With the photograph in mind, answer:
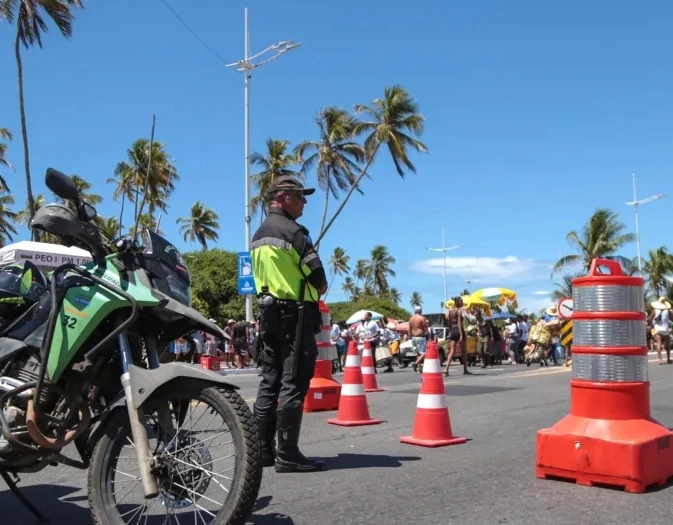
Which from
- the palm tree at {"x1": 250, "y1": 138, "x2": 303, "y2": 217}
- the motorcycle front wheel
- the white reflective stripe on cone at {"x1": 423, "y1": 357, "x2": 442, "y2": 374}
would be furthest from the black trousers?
the palm tree at {"x1": 250, "y1": 138, "x2": 303, "y2": 217}

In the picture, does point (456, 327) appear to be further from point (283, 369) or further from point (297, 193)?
point (283, 369)

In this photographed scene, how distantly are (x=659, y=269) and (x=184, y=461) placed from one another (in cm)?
7163

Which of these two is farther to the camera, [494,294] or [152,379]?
[494,294]

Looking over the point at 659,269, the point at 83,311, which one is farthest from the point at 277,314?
the point at 659,269

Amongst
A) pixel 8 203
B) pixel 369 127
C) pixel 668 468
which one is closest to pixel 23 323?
pixel 668 468

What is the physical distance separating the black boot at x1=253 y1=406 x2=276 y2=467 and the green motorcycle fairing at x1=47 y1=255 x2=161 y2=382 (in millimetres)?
1934

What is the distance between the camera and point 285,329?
16.2ft

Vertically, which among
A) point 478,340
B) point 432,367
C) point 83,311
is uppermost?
point 83,311

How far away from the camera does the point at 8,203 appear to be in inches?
1699

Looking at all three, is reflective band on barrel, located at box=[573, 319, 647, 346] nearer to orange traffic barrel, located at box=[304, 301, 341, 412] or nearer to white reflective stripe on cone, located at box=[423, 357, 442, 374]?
white reflective stripe on cone, located at box=[423, 357, 442, 374]

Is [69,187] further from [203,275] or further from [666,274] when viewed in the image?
[666,274]

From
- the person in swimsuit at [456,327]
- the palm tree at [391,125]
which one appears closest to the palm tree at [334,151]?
the palm tree at [391,125]

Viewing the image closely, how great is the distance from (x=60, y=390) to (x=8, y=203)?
145 ft

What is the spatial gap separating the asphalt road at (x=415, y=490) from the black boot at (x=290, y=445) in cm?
9
